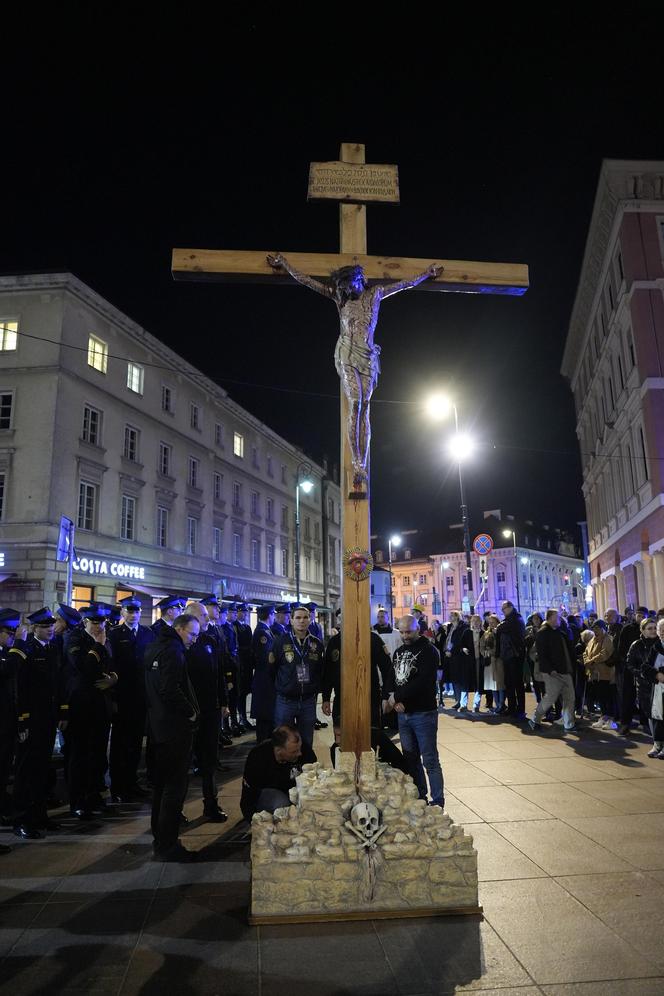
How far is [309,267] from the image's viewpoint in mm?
5973

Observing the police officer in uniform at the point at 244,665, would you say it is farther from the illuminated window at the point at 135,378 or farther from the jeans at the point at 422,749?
the illuminated window at the point at 135,378

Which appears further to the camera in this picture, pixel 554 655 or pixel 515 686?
pixel 515 686

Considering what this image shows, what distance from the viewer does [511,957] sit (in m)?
3.60

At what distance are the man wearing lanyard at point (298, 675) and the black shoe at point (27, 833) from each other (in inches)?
101

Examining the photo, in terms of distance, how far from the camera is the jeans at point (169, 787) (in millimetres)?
5359

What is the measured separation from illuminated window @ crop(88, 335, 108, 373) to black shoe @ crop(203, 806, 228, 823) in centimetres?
2573

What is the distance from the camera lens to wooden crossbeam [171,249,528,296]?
235 inches

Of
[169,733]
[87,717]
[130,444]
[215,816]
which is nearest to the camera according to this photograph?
[169,733]

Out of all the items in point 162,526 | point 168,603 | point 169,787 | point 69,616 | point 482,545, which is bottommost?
point 169,787

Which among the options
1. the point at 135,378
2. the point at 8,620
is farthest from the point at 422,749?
the point at 135,378

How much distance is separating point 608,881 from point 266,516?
43.4 m

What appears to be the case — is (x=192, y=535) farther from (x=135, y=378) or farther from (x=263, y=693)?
(x=263, y=693)

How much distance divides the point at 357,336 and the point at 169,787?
417 cm

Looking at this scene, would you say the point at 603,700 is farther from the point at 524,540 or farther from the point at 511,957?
the point at 524,540
